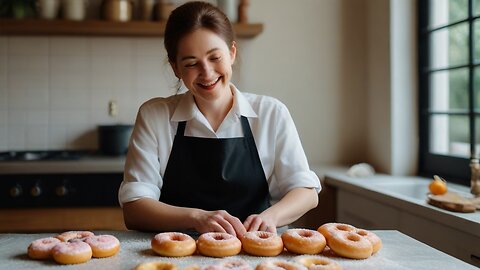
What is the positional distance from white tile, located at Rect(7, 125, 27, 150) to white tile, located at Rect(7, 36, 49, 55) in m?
0.43

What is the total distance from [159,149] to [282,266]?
61cm

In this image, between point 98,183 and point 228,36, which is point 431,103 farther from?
point 98,183

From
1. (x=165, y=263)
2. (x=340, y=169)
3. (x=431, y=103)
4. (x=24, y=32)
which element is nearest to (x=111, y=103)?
(x=24, y=32)

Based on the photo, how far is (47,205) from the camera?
232 centimetres

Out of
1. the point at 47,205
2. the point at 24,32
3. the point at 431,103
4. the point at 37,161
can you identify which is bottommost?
the point at 47,205

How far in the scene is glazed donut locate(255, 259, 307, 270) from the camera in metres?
0.93

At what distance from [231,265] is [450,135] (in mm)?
1775

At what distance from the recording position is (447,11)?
238 cm

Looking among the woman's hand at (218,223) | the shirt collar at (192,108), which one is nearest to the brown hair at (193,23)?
the shirt collar at (192,108)

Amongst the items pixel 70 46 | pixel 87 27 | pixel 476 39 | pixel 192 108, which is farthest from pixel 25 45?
pixel 476 39

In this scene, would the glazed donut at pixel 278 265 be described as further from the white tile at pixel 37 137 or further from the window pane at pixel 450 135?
the white tile at pixel 37 137

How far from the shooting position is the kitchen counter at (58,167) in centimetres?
230

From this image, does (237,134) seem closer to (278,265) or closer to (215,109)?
(215,109)

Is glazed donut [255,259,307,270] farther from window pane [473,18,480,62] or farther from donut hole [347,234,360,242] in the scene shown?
window pane [473,18,480,62]
